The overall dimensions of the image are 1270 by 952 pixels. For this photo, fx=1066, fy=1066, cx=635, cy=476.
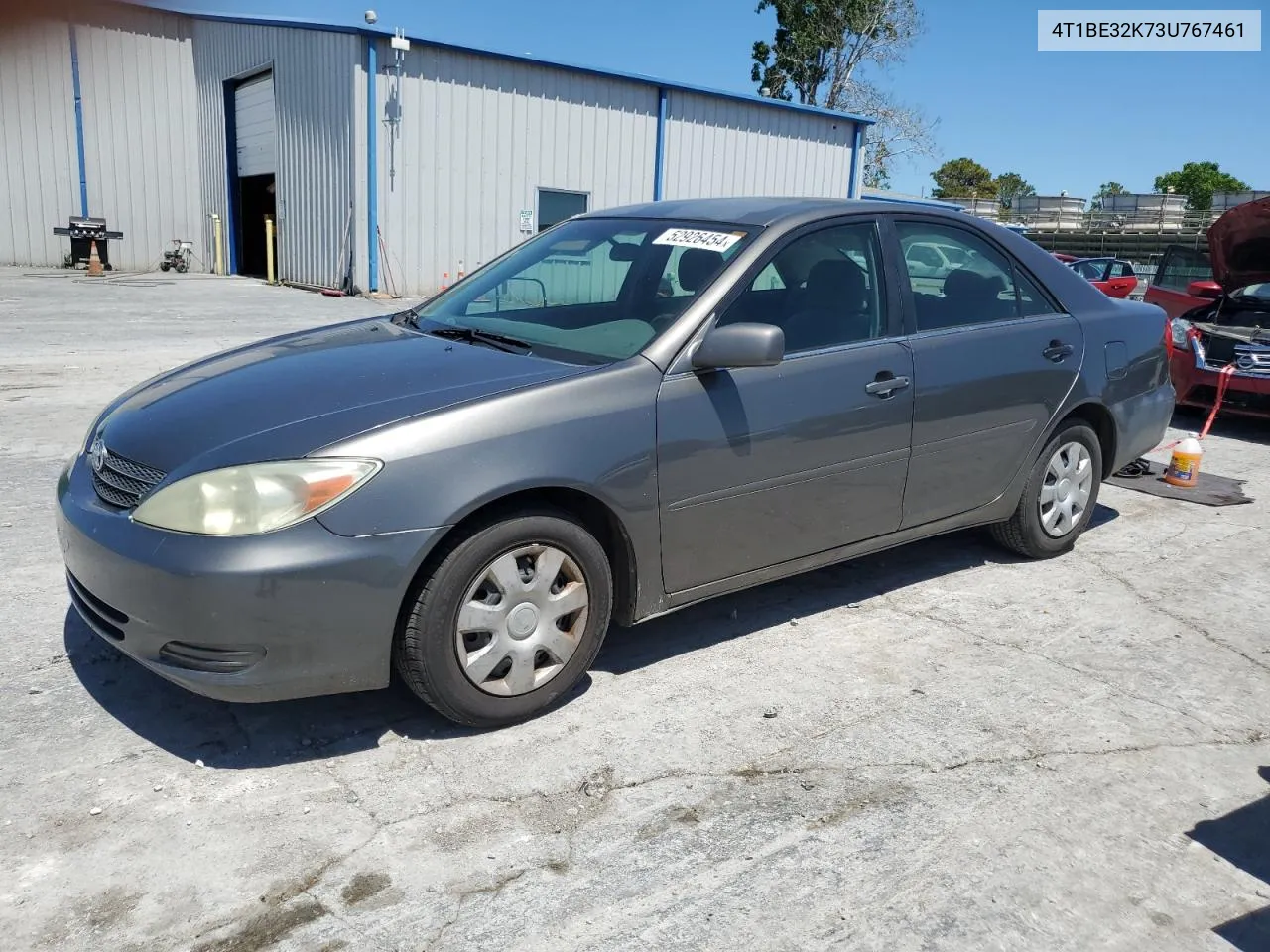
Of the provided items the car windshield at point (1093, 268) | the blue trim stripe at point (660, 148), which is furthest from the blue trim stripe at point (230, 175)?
the car windshield at point (1093, 268)

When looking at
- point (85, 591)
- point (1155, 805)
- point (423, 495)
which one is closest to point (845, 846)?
point (1155, 805)

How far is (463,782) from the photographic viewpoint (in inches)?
120

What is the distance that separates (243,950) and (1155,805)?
97.9 inches

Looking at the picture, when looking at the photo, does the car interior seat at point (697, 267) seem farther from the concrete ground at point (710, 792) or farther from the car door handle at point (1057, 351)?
the car door handle at point (1057, 351)

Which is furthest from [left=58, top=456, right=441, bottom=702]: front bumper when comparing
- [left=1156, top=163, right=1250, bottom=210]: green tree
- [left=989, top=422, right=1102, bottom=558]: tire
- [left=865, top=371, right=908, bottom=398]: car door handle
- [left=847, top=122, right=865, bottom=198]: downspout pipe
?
[left=1156, top=163, right=1250, bottom=210]: green tree

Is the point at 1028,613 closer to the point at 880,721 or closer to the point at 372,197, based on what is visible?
the point at 880,721

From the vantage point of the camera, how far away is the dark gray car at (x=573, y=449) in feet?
9.69

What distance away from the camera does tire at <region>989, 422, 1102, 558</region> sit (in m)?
4.93

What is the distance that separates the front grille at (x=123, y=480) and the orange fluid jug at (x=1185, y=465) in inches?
236

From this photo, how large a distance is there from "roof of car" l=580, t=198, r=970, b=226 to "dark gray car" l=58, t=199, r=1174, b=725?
19 mm

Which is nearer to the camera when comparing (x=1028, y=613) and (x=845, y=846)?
(x=845, y=846)

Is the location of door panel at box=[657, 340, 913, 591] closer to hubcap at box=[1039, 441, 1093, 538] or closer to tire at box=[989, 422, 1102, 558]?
tire at box=[989, 422, 1102, 558]

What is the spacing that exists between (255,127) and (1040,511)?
2007 centimetres

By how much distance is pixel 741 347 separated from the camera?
3.54 m
